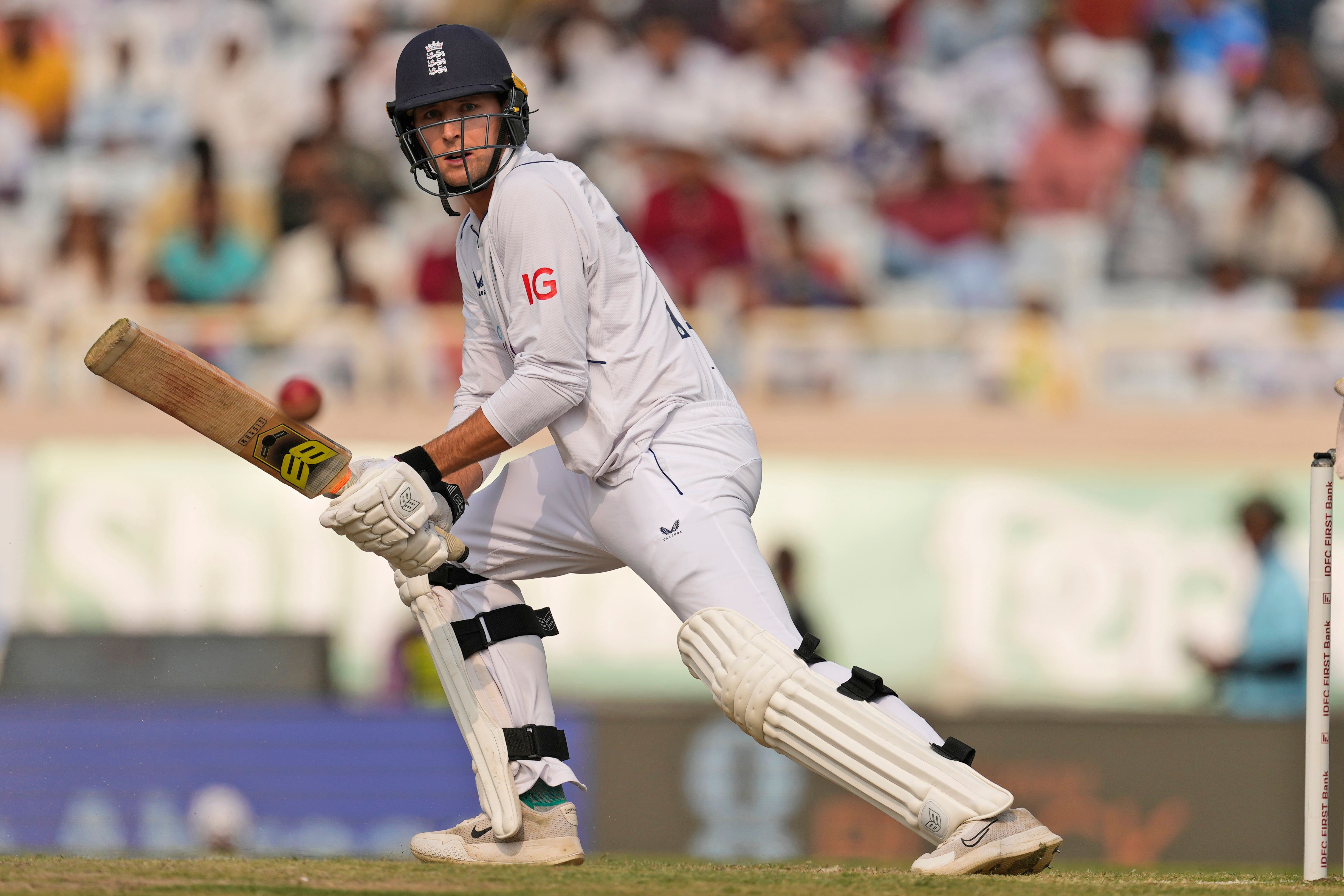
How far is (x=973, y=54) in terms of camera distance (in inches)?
451

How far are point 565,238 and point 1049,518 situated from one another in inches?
205

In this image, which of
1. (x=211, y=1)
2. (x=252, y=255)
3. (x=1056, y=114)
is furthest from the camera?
(x=211, y=1)

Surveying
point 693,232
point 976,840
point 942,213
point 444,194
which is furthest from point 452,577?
point 942,213

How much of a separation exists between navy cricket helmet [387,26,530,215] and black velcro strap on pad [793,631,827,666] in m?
1.31

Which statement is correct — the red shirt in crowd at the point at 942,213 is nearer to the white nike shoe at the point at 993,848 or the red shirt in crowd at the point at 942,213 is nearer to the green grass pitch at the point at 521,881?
the green grass pitch at the point at 521,881

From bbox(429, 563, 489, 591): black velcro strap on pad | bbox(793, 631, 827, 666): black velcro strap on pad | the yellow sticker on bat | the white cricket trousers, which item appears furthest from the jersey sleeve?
bbox(793, 631, 827, 666): black velcro strap on pad

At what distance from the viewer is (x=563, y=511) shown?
4250 mm

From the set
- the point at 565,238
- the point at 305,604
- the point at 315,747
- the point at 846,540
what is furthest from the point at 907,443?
the point at 565,238

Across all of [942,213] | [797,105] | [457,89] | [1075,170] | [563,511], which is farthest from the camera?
[797,105]

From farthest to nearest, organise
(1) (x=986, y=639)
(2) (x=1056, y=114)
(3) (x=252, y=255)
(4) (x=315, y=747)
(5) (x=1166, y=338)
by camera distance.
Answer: (2) (x=1056, y=114) → (3) (x=252, y=255) → (5) (x=1166, y=338) → (1) (x=986, y=639) → (4) (x=315, y=747)

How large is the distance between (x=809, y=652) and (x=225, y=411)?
1.44 m

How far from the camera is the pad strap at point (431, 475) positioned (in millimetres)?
3920

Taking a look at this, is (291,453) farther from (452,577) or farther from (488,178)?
(488,178)

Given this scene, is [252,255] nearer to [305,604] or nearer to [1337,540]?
[305,604]
